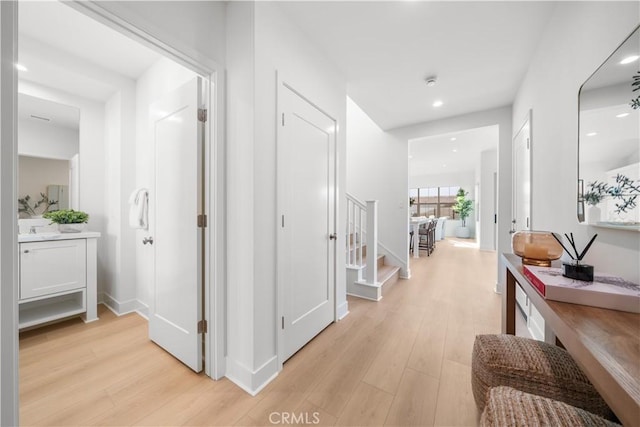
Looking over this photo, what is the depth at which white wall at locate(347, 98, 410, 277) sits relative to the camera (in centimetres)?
400

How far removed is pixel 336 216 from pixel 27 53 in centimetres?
300

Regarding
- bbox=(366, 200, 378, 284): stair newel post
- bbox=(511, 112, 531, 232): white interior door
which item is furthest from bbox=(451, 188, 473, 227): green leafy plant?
bbox=(366, 200, 378, 284): stair newel post

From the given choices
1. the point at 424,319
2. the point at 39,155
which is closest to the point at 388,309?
the point at 424,319

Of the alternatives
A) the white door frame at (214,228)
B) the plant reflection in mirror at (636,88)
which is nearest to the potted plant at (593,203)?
the plant reflection in mirror at (636,88)

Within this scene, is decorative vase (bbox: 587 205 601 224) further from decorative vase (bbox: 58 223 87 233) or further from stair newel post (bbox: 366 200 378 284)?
decorative vase (bbox: 58 223 87 233)

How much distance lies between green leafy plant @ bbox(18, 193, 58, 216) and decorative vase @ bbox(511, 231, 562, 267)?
4.19 m

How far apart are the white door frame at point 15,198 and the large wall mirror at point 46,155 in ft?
7.15

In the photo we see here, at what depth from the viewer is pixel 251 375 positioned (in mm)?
1474

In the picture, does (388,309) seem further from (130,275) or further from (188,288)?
(130,275)

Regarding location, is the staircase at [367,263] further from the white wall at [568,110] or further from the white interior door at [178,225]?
the white interior door at [178,225]

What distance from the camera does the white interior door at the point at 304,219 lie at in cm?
175

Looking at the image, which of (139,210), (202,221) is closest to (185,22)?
(202,221)

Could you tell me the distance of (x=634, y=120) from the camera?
0.90 meters

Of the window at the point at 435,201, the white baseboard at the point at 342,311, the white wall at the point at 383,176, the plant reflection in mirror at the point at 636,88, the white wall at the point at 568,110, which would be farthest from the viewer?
the window at the point at 435,201
